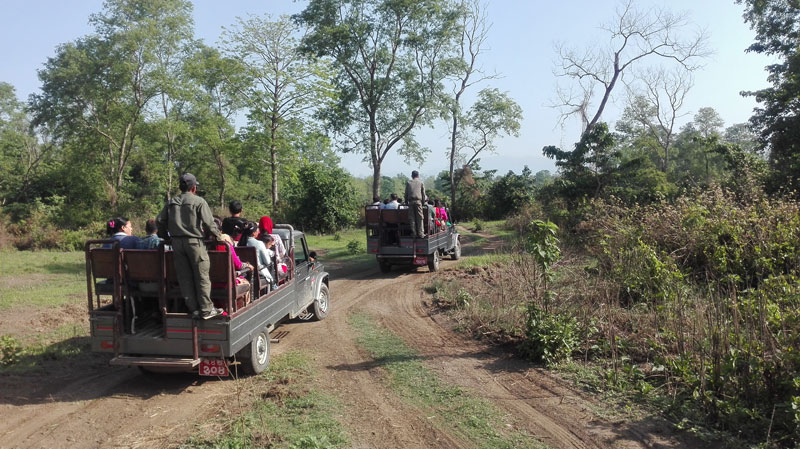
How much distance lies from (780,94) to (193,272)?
2006cm

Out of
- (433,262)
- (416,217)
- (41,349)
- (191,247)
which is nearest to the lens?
(191,247)

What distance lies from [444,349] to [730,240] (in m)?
6.15

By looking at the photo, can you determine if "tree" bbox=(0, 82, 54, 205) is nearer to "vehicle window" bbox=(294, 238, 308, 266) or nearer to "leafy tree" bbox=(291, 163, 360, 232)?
"leafy tree" bbox=(291, 163, 360, 232)

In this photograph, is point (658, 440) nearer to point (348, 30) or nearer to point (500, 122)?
point (348, 30)

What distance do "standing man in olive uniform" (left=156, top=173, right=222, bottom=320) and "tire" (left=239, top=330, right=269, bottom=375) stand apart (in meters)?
0.78

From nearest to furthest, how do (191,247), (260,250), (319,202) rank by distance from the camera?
(191,247), (260,250), (319,202)

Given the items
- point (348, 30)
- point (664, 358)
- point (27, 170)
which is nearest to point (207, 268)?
point (664, 358)

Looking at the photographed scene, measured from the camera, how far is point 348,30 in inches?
1201

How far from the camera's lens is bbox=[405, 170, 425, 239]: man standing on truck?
13.3m

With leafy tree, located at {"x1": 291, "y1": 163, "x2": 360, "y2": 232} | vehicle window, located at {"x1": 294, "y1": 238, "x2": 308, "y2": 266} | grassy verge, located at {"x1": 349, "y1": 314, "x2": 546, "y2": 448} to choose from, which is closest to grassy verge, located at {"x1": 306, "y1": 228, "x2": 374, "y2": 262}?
leafy tree, located at {"x1": 291, "y1": 163, "x2": 360, "y2": 232}

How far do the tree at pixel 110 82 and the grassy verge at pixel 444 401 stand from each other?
27349mm

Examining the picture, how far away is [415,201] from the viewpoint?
13414 millimetres

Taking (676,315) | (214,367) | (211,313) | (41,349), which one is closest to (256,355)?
(214,367)

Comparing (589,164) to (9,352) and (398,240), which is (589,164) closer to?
(398,240)
